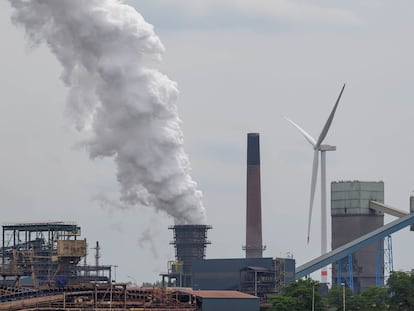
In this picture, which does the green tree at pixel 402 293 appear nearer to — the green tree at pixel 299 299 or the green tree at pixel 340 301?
the green tree at pixel 340 301

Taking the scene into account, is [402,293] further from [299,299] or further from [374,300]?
[299,299]

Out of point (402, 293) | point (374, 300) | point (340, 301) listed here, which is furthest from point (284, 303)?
point (402, 293)

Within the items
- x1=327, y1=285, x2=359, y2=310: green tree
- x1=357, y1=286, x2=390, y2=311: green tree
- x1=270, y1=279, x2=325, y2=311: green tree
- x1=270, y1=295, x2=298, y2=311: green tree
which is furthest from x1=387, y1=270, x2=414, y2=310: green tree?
x1=270, y1=295, x2=298, y2=311: green tree

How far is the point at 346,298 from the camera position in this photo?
7052 inches

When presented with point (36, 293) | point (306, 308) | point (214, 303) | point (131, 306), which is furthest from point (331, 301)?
point (36, 293)

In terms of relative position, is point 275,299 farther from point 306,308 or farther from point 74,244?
point 74,244

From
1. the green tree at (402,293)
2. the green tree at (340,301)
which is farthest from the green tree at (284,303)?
the green tree at (402,293)

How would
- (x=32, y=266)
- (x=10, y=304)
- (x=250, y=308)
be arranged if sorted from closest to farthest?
1. (x=10, y=304)
2. (x=250, y=308)
3. (x=32, y=266)

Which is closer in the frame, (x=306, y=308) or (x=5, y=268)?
(x=306, y=308)

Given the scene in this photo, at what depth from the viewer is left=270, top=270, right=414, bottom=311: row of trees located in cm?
17474

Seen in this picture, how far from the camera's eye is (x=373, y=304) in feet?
596

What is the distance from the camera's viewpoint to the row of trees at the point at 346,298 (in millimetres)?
174738

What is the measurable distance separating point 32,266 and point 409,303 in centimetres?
5641

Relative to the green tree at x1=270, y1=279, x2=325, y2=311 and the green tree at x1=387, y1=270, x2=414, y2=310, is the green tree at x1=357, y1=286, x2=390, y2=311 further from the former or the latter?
the green tree at x1=270, y1=279, x2=325, y2=311
